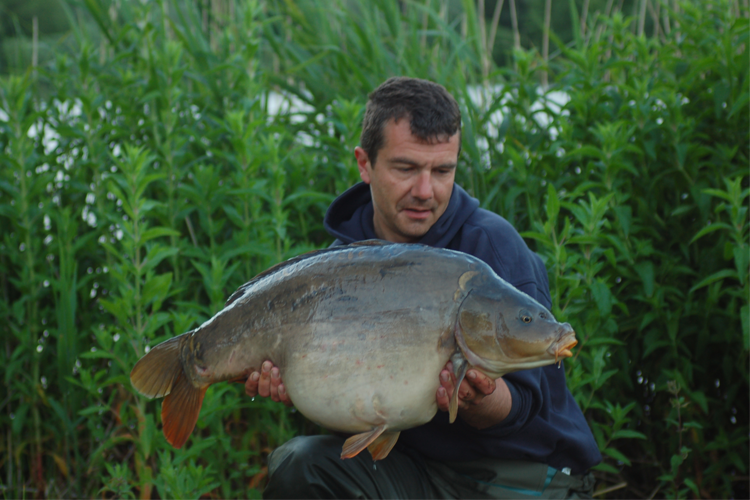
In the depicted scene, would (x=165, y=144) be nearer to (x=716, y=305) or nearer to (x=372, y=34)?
(x=372, y=34)

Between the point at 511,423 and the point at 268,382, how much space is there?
0.68m

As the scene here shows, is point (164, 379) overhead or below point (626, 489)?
overhead

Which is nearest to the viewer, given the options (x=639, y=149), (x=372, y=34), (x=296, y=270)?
(x=296, y=270)

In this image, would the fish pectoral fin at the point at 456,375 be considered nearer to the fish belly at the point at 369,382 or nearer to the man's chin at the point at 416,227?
the fish belly at the point at 369,382

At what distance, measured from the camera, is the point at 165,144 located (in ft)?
9.41

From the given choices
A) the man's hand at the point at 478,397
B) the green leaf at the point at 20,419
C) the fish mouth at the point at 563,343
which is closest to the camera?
the fish mouth at the point at 563,343

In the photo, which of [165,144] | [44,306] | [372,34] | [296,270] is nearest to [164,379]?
[296,270]

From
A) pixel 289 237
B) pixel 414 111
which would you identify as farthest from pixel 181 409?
pixel 289 237

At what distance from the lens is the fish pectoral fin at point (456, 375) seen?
1.51m

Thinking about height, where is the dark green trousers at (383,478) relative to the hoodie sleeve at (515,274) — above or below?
below

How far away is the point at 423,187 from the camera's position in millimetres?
2098

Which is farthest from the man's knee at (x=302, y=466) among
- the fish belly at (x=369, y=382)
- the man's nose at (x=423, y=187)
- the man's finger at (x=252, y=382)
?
the man's nose at (x=423, y=187)

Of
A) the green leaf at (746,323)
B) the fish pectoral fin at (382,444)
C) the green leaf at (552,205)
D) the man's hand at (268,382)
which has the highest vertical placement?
the green leaf at (552,205)

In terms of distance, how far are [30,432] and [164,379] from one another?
1.49 metres
